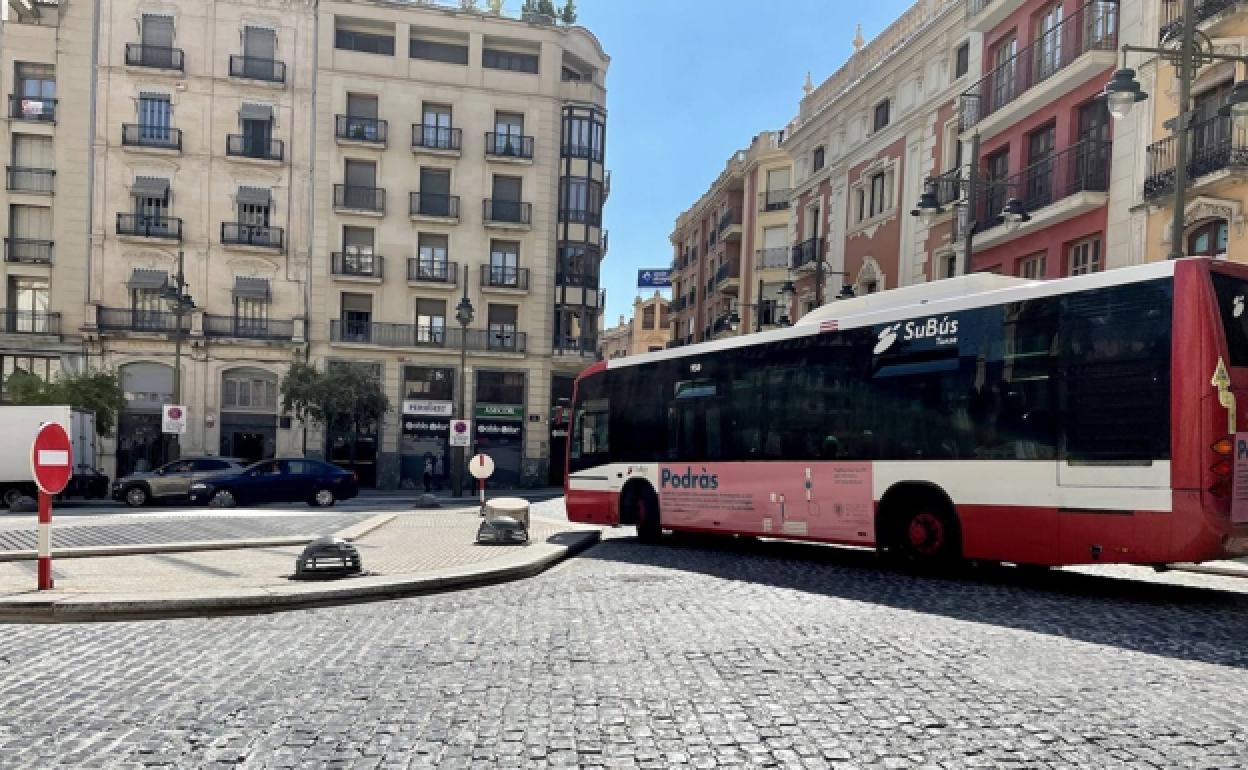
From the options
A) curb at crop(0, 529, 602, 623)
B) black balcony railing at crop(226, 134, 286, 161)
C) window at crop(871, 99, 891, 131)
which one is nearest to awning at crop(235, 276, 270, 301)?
black balcony railing at crop(226, 134, 286, 161)

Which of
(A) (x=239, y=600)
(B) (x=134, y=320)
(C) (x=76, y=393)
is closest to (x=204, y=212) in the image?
(B) (x=134, y=320)

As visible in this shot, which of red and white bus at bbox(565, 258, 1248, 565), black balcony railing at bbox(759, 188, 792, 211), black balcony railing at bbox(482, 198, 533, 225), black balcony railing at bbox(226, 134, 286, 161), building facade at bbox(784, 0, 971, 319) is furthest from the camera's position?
black balcony railing at bbox(759, 188, 792, 211)

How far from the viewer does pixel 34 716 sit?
4355 millimetres

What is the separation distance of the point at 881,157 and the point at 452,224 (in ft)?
61.4

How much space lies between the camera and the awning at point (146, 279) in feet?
116

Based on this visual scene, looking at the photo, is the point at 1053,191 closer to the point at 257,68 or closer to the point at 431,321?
the point at 431,321

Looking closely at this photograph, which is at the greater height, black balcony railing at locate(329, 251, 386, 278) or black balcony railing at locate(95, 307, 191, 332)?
black balcony railing at locate(329, 251, 386, 278)

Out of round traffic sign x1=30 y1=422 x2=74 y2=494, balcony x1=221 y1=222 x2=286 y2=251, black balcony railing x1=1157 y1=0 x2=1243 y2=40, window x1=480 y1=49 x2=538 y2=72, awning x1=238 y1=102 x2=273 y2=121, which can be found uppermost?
window x1=480 y1=49 x2=538 y2=72

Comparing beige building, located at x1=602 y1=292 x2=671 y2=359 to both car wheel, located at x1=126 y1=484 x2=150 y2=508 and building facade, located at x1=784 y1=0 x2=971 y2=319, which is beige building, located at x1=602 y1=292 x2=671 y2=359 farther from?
car wheel, located at x1=126 y1=484 x2=150 y2=508

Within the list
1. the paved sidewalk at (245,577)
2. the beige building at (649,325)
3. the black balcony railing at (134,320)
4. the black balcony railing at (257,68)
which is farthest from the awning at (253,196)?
the beige building at (649,325)

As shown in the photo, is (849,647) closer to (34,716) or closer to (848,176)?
(34,716)

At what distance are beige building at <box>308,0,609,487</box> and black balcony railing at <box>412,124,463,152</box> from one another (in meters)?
0.05

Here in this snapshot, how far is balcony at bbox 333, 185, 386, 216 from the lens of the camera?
37500 millimetres

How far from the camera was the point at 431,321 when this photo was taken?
126 feet
